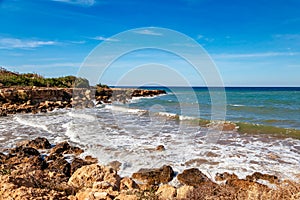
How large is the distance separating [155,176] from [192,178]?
110 centimetres

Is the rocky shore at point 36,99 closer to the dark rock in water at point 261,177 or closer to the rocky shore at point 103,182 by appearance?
the rocky shore at point 103,182

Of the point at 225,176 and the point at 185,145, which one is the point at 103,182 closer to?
the point at 225,176

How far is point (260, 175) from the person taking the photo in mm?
7801

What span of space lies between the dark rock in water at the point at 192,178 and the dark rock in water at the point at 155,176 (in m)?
0.34

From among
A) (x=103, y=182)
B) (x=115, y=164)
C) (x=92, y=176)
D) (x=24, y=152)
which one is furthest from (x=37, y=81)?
(x=103, y=182)

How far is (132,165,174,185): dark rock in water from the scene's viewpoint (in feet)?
24.8

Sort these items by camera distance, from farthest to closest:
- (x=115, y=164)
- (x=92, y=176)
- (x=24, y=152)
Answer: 1. (x=24, y=152)
2. (x=115, y=164)
3. (x=92, y=176)

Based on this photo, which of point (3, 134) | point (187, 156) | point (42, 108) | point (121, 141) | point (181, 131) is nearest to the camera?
point (187, 156)

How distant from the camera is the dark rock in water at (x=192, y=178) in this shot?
7.31 m

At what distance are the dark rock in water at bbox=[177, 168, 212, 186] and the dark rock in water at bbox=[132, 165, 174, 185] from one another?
0.34m

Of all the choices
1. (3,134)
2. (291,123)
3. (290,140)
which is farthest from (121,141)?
(291,123)

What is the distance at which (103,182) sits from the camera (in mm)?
4719

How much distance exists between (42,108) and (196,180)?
74.3 feet

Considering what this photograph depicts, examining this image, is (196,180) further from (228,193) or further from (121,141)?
(121,141)
